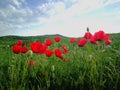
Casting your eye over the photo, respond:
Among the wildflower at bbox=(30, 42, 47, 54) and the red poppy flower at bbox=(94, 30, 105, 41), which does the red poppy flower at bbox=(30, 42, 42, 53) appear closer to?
the wildflower at bbox=(30, 42, 47, 54)

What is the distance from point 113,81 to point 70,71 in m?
0.65

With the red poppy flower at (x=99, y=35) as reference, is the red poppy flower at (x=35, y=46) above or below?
below

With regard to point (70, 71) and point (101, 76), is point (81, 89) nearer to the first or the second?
point (101, 76)

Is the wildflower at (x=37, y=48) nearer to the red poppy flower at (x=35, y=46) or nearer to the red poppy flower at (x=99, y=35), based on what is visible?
the red poppy flower at (x=35, y=46)

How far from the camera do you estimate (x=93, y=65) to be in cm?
304

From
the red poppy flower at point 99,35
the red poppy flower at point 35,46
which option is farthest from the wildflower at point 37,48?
the red poppy flower at point 99,35

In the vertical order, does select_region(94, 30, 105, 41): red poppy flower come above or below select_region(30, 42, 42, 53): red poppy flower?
above

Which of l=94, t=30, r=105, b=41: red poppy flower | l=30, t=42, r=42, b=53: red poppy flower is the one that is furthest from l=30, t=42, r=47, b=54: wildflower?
l=94, t=30, r=105, b=41: red poppy flower

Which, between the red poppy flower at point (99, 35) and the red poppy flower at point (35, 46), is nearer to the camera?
the red poppy flower at point (35, 46)

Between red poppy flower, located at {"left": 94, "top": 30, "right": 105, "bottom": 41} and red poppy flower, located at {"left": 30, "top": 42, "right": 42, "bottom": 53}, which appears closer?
red poppy flower, located at {"left": 30, "top": 42, "right": 42, "bottom": 53}

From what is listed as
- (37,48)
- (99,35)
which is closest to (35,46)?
(37,48)

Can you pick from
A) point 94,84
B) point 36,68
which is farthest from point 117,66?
point 36,68

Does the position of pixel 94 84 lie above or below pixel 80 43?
below

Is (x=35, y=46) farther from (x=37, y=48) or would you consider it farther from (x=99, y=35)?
(x=99, y=35)
